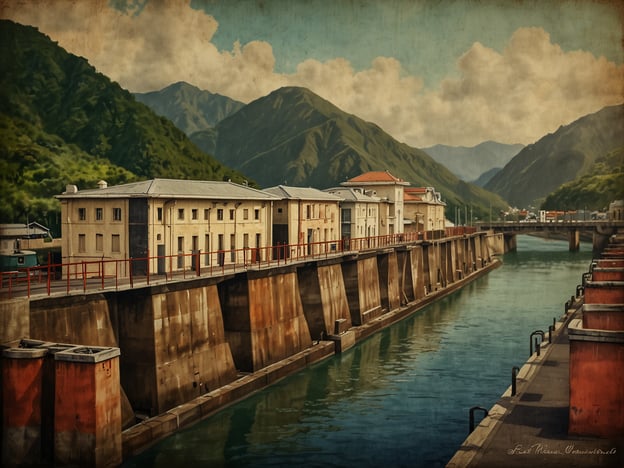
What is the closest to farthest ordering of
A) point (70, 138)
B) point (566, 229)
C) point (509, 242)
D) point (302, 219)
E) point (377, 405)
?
1. point (377, 405)
2. point (302, 219)
3. point (70, 138)
4. point (566, 229)
5. point (509, 242)

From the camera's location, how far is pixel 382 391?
109 feet

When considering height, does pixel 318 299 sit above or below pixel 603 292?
below

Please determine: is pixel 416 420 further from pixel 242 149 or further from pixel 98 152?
pixel 242 149

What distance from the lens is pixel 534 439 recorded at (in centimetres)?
1986

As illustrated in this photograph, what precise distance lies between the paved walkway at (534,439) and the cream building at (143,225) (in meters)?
14.6

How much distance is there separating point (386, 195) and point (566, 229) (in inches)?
2348

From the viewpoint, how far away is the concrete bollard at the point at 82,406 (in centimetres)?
2008

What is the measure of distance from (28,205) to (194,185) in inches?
1310

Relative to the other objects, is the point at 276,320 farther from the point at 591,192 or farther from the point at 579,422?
the point at 591,192

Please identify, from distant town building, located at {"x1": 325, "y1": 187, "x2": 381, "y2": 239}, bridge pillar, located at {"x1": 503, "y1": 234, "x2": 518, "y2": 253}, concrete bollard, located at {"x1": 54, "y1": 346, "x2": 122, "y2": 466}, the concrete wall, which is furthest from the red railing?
bridge pillar, located at {"x1": 503, "y1": 234, "x2": 518, "y2": 253}

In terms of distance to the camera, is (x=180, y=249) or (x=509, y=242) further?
(x=509, y=242)

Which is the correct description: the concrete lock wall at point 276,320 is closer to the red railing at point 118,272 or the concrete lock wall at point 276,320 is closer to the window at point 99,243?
the red railing at point 118,272

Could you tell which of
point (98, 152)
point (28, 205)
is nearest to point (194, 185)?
point (28, 205)
